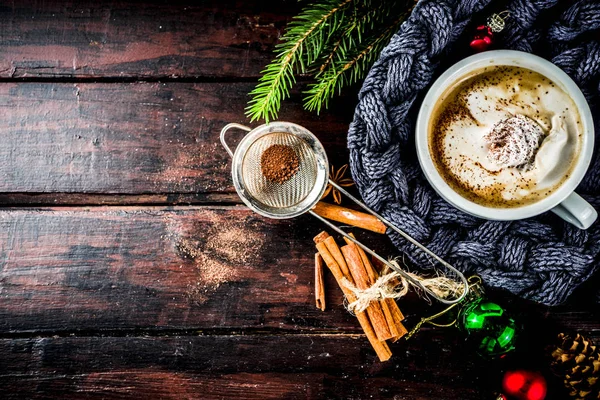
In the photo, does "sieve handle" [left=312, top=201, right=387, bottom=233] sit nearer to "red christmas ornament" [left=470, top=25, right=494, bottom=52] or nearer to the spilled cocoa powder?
the spilled cocoa powder

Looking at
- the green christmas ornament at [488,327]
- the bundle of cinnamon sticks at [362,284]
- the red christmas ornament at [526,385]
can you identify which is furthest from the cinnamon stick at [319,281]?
the red christmas ornament at [526,385]

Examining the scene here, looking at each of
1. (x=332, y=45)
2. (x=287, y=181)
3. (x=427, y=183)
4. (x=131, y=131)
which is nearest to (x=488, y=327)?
(x=427, y=183)

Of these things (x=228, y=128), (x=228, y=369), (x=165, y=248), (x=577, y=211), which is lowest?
(x=228, y=369)

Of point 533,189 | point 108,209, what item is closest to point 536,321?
point 533,189

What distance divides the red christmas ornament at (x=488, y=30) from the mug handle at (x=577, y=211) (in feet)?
0.88

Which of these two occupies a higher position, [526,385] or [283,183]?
[283,183]

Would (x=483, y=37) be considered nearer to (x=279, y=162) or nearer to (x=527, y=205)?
(x=527, y=205)

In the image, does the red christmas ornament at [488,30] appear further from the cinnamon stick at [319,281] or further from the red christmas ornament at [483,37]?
the cinnamon stick at [319,281]

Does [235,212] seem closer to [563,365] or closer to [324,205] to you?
[324,205]

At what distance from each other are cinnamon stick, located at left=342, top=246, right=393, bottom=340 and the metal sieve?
0.12 feet

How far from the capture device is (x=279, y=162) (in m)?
0.92

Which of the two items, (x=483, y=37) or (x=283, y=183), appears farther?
(x=283, y=183)

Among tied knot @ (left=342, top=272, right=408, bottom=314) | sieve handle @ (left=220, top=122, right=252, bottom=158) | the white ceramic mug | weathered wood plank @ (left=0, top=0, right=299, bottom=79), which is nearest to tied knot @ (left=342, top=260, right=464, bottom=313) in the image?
tied knot @ (left=342, top=272, right=408, bottom=314)

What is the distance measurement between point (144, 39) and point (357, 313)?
61 cm
